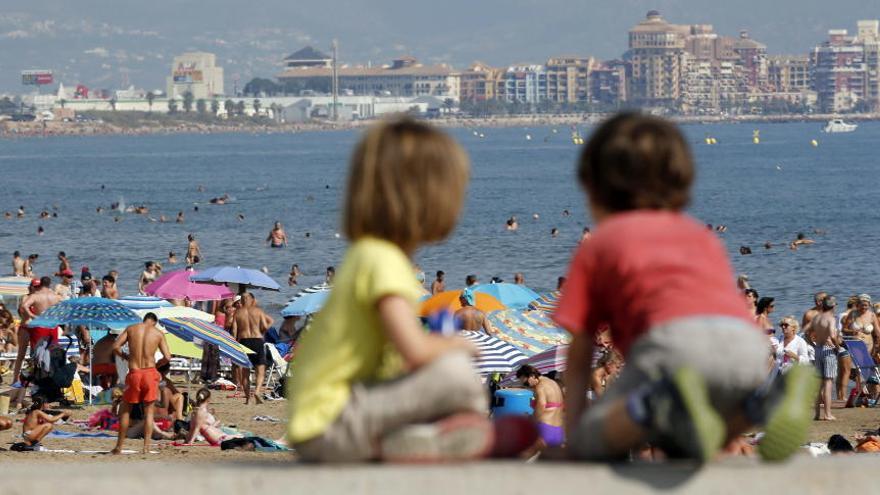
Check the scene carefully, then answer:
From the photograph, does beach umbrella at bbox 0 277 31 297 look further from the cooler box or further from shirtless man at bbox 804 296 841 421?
the cooler box

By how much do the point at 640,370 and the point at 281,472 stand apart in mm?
782

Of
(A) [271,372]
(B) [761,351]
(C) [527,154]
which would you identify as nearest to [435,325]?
(B) [761,351]

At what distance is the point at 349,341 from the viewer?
11.2 ft

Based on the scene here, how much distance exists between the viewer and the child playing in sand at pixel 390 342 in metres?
3.32

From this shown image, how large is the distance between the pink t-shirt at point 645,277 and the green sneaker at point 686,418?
0.64ft

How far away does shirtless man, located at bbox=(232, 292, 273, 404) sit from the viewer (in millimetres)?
16200

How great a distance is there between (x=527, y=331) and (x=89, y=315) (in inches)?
156

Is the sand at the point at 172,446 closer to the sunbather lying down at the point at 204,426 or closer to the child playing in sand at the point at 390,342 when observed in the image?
the sunbather lying down at the point at 204,426

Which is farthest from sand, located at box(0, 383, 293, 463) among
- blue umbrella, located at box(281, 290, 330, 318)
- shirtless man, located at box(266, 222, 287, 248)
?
shirtless man, located at box(266, 222, 287, 248)

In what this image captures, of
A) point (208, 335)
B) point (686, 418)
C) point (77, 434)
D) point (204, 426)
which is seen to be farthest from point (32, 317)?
point (686, 418)

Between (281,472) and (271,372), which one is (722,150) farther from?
(281,472)

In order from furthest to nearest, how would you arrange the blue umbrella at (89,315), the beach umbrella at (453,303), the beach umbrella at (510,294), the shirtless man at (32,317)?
the beach umbrella at (510,294)
the shirtless man at (32,317)
the beach umbrella at (453,303)
the blue umbrella at (89,315)

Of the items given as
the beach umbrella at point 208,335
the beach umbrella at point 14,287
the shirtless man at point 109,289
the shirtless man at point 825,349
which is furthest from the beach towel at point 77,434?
the beach umbrella at point 14,287

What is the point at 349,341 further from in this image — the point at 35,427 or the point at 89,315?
the point at 89,315
